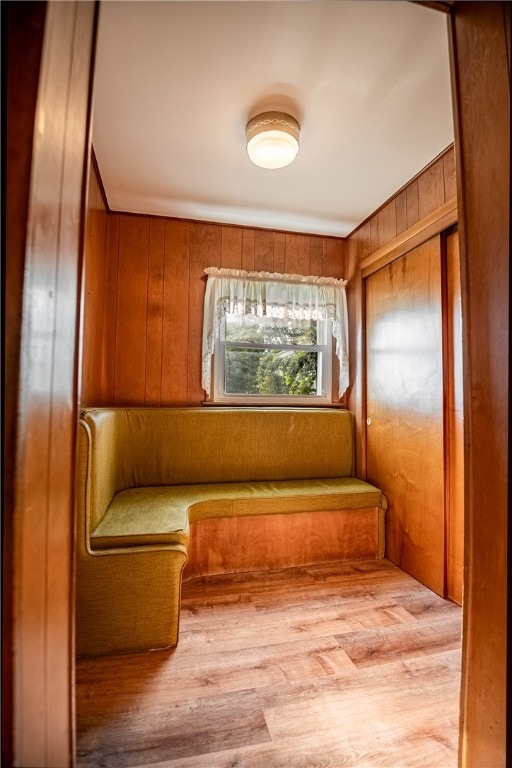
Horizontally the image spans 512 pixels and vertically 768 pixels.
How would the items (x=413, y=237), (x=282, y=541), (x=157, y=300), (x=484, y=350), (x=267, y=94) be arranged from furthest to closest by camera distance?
(x=157, y=300) < (x=282, y=541) < (x=413, y=237) < (x=267, y=94) < (x=484, y=350)

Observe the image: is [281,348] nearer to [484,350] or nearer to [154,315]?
[154,315]

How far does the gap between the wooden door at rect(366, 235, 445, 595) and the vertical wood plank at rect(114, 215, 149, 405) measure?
5.92 ft

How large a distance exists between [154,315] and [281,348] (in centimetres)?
108

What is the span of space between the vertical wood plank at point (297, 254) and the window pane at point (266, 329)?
17.4 inches

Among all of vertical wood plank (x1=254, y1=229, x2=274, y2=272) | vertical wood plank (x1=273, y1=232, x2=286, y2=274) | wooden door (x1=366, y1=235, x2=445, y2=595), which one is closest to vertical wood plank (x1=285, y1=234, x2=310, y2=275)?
vertical wood plank (x1=273, y1=232, x2=286, y2=274)

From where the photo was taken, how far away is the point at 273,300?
2.78 m

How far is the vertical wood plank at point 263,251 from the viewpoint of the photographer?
283cm

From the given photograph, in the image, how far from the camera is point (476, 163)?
0.81m

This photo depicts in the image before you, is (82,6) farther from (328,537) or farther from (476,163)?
(328,537)

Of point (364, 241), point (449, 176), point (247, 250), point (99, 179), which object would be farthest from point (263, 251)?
point (449, 176)

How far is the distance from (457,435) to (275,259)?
192cm

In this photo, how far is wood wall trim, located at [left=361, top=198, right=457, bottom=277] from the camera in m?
1.88

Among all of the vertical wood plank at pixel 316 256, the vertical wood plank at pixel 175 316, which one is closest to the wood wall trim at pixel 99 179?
the vertical wood plank at pixel 175 316

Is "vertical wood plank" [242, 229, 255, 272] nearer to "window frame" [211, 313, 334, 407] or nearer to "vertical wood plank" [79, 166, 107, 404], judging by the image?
"window frame" [211, 313, 334, 407]
